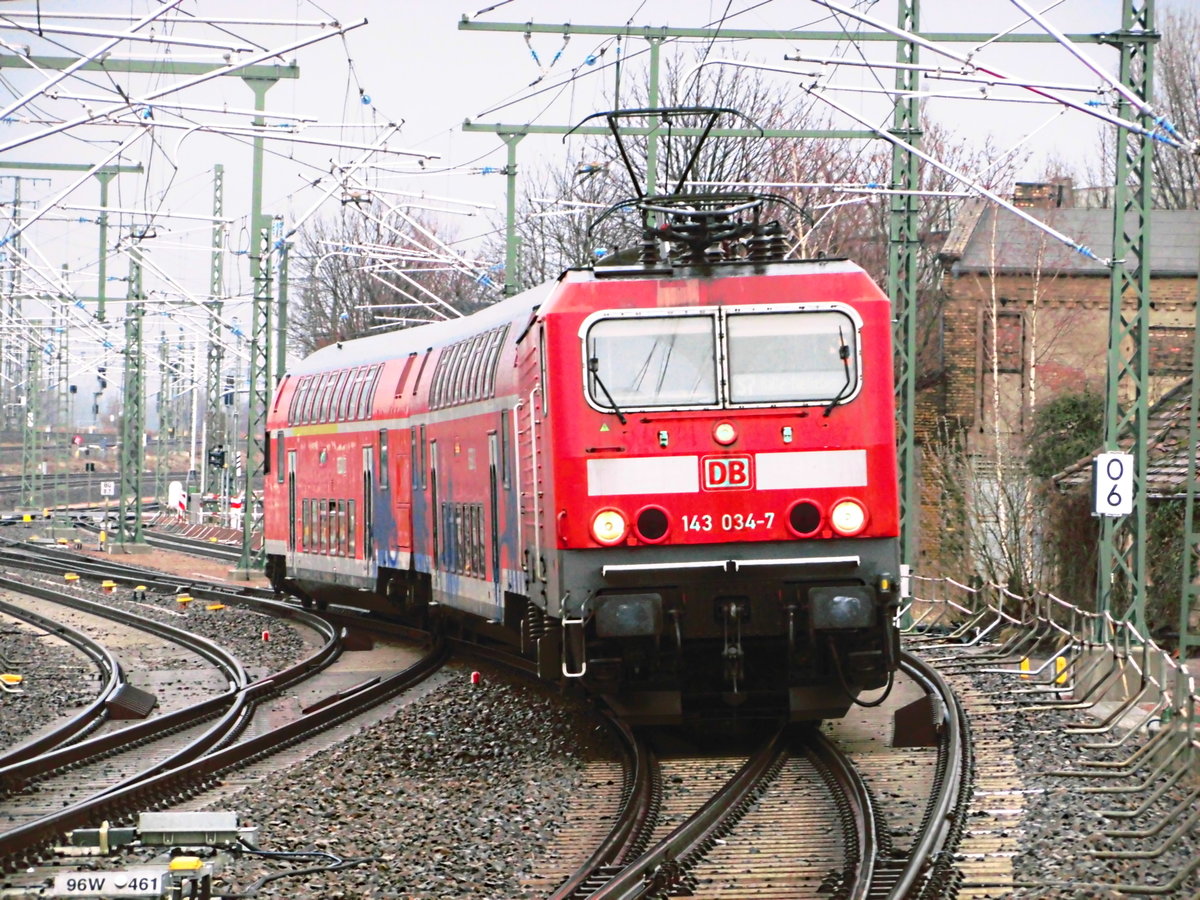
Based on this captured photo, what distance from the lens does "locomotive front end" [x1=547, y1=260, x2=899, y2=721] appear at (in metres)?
12.3

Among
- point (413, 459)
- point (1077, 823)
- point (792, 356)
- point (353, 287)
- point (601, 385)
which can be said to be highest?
point (353, 287)

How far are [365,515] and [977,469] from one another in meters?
16.8

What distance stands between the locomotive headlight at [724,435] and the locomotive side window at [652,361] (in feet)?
0.64

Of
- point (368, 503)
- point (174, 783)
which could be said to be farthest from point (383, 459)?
point (174, 783)

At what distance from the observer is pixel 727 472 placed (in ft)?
40.6

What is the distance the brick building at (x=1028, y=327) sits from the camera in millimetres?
41656

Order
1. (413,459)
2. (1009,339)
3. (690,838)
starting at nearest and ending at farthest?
(690,838)
(413,459)
(1009,339)

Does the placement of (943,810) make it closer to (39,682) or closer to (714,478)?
(714,478)

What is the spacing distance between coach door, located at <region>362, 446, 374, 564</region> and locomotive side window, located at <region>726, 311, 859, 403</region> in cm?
1038

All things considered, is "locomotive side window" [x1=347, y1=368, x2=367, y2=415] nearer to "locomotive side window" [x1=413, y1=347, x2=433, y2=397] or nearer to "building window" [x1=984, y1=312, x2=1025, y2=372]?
"locomotive side window" [x1=413, y1=347, x2=433, y2=397]

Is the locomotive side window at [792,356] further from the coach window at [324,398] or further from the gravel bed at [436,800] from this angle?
the coach window at [324,398]

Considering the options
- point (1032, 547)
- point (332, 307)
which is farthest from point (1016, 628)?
point (332, 307)

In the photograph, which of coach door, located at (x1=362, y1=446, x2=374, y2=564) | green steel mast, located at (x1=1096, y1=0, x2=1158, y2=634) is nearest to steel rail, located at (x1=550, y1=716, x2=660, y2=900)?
green steel mast, located at (x1=1096, y1=0, x2=1158, y2=634)

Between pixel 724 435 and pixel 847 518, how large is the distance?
3.22 ft
